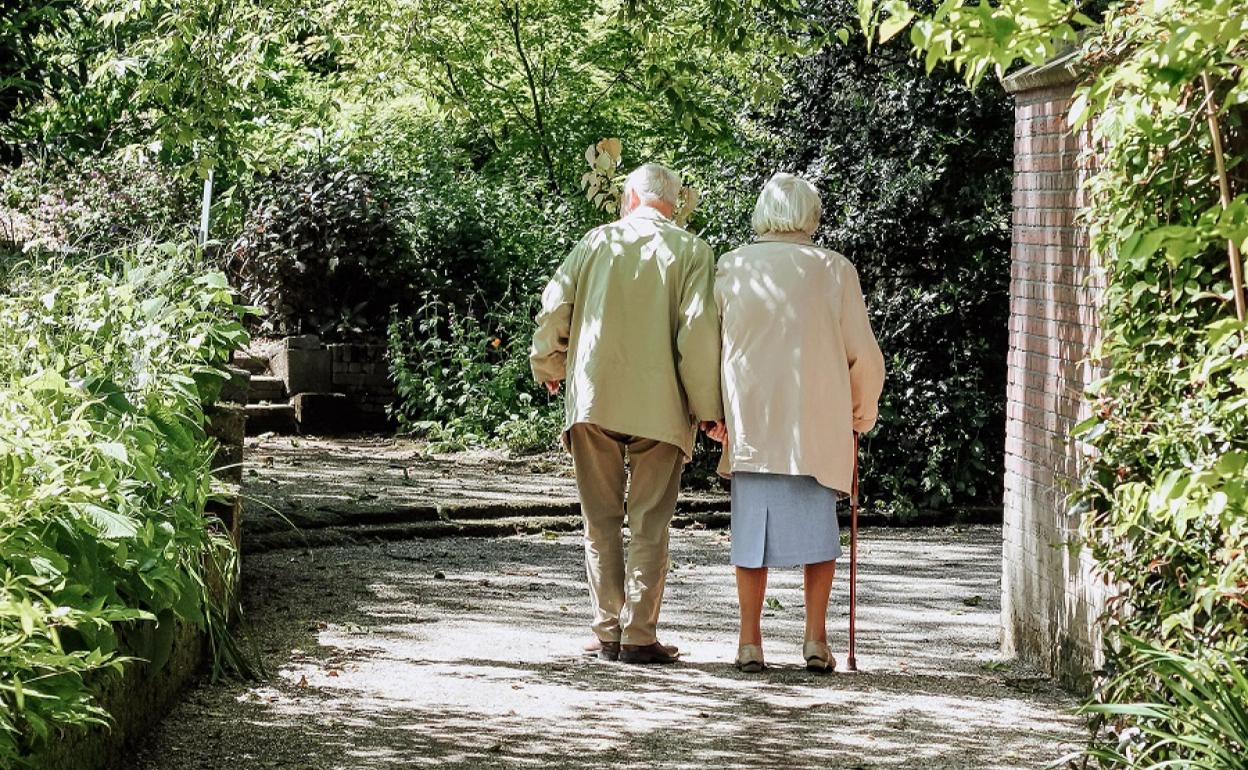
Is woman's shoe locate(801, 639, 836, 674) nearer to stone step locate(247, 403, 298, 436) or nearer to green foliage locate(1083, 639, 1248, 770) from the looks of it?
green foliage locate(1083, 639, 1248, 770)

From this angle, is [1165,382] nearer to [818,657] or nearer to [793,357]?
[793,357]

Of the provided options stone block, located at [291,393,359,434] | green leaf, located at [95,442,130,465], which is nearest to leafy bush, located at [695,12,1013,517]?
stone block, located at [291,393,359,434]

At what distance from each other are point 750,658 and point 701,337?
124 centimetres

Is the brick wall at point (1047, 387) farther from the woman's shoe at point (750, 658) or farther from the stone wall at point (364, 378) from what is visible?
the stone wall at point (364, 378)

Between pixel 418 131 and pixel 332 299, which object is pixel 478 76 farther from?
pixel 332 299

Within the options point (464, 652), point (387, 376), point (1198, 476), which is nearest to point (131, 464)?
point (464, 652)

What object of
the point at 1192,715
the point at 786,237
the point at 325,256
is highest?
the point at 325,256

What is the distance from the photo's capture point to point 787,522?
6535mm

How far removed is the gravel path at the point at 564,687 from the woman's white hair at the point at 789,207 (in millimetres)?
1709

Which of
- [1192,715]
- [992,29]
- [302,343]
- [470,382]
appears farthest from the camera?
[302,343]

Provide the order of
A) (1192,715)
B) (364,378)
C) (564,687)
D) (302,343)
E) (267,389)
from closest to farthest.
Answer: (1192,715), (564,687), (267,389), (302,343), (364,378)

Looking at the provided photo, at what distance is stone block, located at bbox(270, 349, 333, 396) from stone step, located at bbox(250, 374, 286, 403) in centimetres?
5

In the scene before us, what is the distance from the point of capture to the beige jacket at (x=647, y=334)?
21.8 ft

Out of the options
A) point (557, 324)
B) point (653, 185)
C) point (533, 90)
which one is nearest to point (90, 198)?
point (533, 90)
